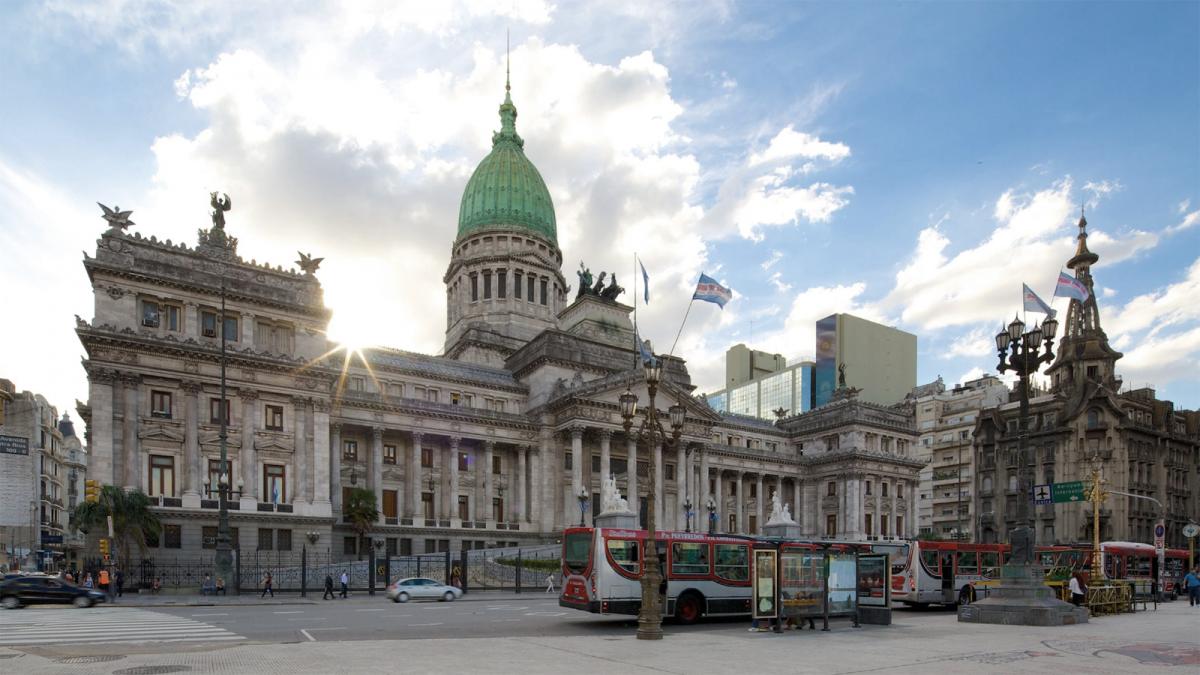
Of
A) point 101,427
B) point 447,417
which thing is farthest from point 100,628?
point 447,417

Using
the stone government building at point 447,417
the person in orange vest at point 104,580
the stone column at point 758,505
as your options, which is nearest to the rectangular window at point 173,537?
the stone government building at point 447,417

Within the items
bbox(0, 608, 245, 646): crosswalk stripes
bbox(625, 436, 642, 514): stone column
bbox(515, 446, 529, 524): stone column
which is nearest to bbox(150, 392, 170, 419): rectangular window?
bbox(0, 608, 245, 646): crosswalk stripes

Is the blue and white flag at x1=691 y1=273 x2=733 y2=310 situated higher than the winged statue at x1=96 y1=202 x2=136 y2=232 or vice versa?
the winged statue at x1=96 y1=202 x2=136 y2=232

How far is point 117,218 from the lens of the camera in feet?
172

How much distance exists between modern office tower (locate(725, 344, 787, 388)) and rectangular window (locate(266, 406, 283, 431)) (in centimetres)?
14004

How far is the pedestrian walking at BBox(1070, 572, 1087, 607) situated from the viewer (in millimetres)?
30625

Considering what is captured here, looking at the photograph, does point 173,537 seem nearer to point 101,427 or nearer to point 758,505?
point 101,427

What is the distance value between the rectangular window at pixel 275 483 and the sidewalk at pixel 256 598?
10.6 m

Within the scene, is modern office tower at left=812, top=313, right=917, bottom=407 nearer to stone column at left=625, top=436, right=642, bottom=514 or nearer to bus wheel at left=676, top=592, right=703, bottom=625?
stone column at left=625, top=436, right=642, bottom=514

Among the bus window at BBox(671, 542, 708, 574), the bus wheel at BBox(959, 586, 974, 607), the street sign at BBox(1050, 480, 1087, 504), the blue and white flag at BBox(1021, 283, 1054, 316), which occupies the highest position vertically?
the blue and white flag at BBox(1021, 283, 1054, 316)

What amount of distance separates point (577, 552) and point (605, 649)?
8.39 meters

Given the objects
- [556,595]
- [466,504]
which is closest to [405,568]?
[556,595]

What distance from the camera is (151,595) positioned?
41406mm

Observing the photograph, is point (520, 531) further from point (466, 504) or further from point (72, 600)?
point (72, 600)
